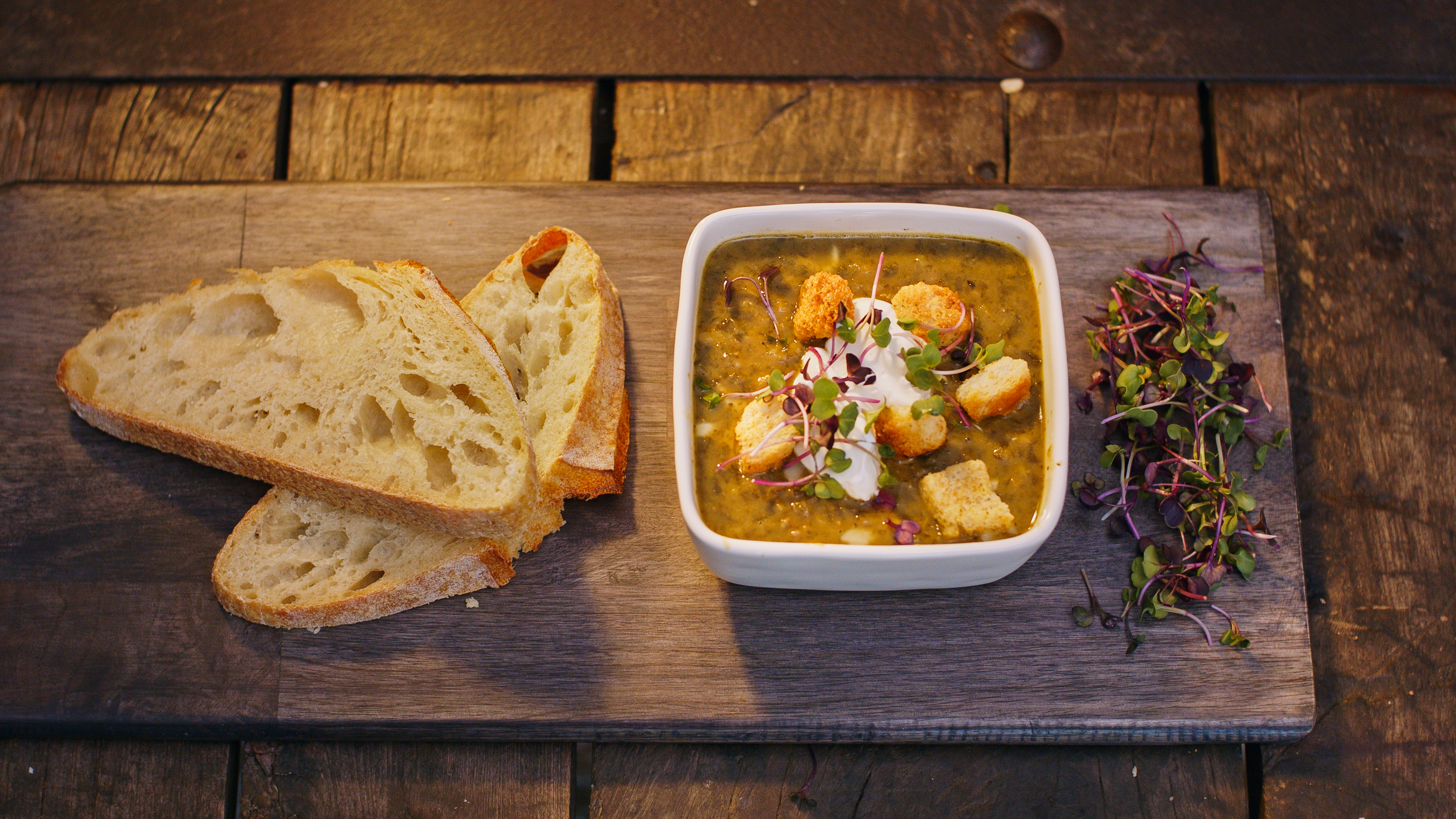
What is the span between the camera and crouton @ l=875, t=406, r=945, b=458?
1969mm

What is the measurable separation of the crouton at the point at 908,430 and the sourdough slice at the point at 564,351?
2.37 feet

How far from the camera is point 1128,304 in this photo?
2.52 metres

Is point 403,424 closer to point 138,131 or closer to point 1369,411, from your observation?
point 138,131

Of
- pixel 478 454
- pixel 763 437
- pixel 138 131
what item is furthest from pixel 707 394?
pixel 138 131

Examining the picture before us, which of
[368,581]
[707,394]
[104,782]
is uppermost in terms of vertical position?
[707,394]

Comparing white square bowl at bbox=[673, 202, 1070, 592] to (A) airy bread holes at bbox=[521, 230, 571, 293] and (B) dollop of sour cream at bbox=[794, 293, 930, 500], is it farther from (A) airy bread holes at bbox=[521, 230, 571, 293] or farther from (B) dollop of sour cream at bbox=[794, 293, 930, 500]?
(A) airy bread holes at bbox=[521, 230, 571, 293]

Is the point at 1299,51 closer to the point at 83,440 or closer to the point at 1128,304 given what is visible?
the point at 1128,304

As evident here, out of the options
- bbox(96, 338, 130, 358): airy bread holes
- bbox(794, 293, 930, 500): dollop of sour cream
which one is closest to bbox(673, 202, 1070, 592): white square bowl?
bbox(794, 293, 930, 500): dollop of sour cream

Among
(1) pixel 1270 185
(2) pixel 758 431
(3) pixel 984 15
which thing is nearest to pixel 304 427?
(2) pixel 758 431

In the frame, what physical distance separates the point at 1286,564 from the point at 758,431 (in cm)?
153

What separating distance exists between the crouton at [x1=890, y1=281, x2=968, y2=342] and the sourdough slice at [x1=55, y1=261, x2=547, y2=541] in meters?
1.00

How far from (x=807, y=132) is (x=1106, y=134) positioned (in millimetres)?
990

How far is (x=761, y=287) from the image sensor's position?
224 cm

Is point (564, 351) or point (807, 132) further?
point (807, 132)
